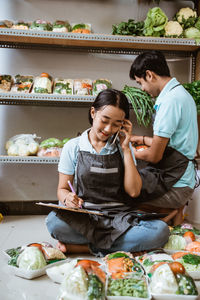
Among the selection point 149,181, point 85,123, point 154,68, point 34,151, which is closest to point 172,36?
point 154,68

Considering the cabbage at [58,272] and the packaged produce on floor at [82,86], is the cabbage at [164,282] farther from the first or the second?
the packaged produce on floor at [82,86]

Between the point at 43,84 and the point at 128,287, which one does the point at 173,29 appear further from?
the point at 128,287

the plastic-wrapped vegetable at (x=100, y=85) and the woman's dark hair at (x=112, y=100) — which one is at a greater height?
the plastic-wrapped vegetable at (x=100, y=85)

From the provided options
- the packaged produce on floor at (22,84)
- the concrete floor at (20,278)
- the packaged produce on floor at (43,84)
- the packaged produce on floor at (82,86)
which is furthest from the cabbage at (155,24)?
the concrete floor at (20,278)

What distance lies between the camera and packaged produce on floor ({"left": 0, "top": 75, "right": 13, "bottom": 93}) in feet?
9.62

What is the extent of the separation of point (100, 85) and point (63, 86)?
337 millimetres

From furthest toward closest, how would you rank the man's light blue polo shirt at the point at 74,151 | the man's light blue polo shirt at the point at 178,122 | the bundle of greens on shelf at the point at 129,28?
the bundle of greens on shelf at the point at 129,28 < the man's light blue polo shirt at the point at 178,122 < the man's light blue polo shirt at the point at 74,151

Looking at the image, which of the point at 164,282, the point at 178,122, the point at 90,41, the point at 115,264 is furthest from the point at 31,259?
the point at 90,41

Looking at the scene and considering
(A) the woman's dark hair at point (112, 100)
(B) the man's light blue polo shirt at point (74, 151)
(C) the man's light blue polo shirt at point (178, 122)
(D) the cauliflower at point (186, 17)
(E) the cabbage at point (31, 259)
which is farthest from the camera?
(D) the cauliflower at point (186, 17)

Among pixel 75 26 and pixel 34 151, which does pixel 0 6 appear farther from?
pixel 34 151

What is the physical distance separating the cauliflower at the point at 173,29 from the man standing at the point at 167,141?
69 cm

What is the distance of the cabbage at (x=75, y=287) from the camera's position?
1.24 m

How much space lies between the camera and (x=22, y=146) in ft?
9.41

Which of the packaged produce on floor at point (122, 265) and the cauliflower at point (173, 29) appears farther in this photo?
the cauliflower at point (173, 29)
